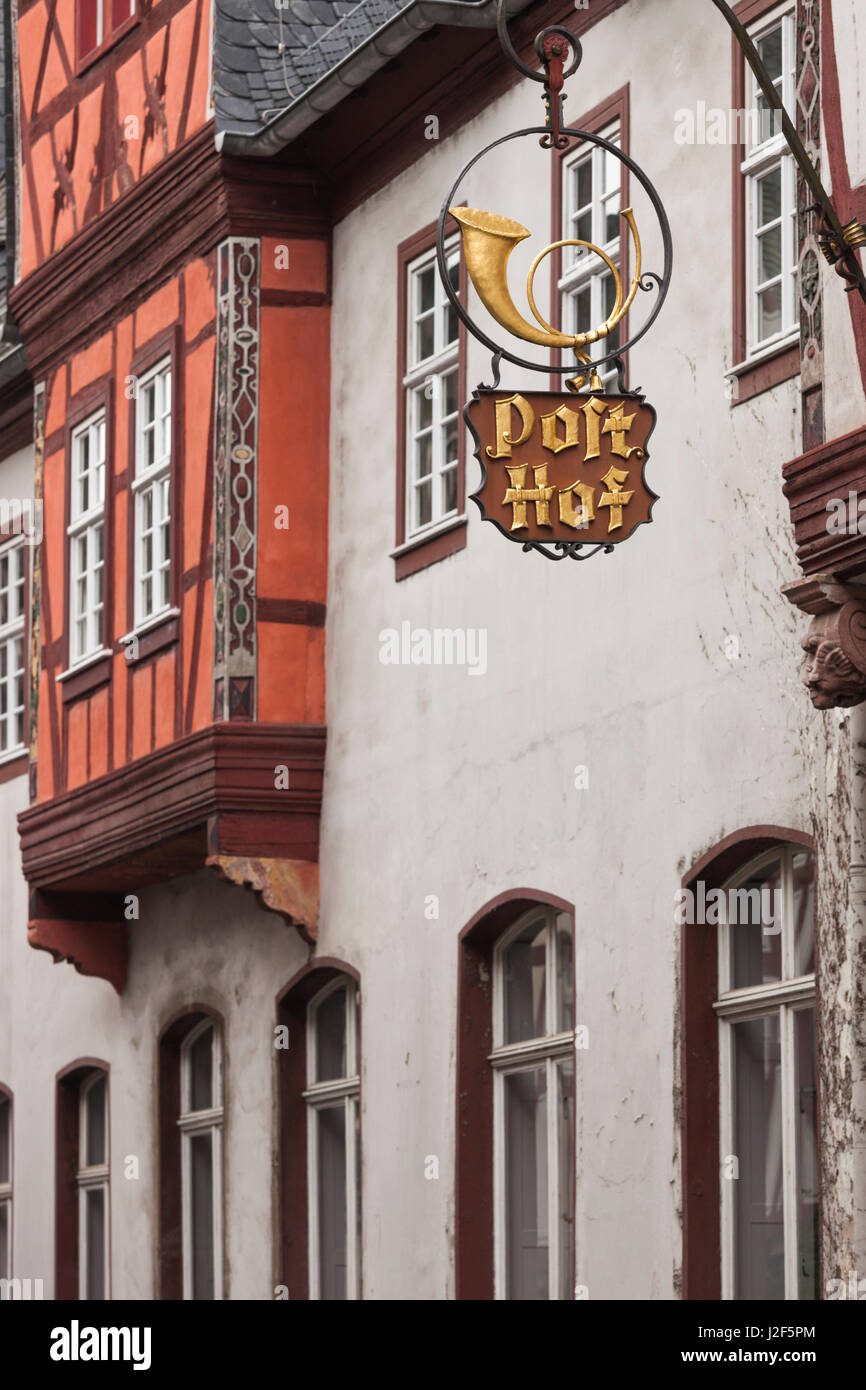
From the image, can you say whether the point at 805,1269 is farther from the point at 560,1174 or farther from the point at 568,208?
the point at 568,208

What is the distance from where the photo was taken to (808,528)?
11555 mm

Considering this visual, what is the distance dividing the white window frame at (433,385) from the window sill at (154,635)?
7.10 feet

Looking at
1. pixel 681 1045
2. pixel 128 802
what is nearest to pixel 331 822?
pixel 128 802

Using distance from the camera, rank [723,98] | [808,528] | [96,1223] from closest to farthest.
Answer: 1. [808,528]
2. [723,98]
3. [96,1223]

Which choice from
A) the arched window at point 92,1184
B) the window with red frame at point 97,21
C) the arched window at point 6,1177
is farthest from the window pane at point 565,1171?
the arched window at point 6,1177

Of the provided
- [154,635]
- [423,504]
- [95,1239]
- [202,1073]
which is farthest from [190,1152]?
[423,504]

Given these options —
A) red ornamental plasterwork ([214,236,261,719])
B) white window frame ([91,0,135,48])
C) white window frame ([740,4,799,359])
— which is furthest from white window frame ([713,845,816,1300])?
white window frame ([91,0,135,48])

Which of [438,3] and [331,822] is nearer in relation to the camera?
[438,3]

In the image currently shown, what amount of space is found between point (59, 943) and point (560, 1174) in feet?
21.0

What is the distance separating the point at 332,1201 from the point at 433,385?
4776 mm

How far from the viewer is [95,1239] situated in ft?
71.8

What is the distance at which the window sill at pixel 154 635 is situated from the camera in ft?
60.8

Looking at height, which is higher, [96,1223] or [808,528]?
[808,528]

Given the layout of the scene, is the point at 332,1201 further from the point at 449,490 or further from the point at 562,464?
the point at 562,464
